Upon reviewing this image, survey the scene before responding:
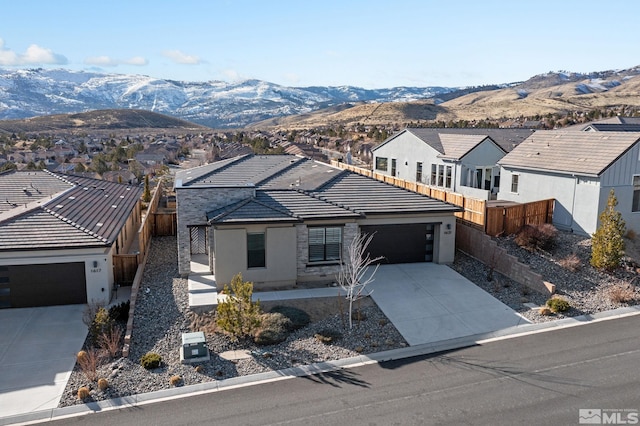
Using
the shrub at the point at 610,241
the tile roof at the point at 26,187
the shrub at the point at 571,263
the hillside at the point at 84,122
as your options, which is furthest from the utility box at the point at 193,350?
the hillside at the point at 84,122

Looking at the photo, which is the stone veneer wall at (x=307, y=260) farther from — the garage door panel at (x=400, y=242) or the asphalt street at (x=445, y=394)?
the asphalt street at (x=445, y=394)

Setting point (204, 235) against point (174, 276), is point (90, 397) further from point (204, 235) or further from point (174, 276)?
point (204, 235)

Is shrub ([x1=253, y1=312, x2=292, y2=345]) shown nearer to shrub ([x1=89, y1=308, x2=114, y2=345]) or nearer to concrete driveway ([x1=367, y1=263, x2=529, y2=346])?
concrete driveway ([x1=367, y1=263, x2=529, y2=346])

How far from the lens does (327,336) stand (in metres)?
16.4

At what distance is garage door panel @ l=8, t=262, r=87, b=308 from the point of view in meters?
18.5

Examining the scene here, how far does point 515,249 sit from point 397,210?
5.99 meters

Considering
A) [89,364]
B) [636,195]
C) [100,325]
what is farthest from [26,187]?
[636,195]

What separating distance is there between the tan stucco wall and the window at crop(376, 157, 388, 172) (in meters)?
24.7

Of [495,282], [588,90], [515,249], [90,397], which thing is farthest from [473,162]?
[588,90]

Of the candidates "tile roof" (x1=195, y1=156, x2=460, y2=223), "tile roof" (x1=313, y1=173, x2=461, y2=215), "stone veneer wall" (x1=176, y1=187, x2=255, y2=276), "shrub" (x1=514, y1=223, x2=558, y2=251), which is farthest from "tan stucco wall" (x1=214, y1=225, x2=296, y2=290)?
"shrub" (x1=514, y1=223, x2=558, y2=251)

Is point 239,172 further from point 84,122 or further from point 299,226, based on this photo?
point 84,122

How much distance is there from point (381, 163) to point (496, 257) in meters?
22.6

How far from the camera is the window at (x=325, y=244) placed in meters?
21.1

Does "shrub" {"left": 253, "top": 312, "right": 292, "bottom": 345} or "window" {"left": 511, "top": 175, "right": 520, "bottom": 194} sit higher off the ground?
"window" {"left": 511, "top": 175, "right": 520, "bottom": 194}
